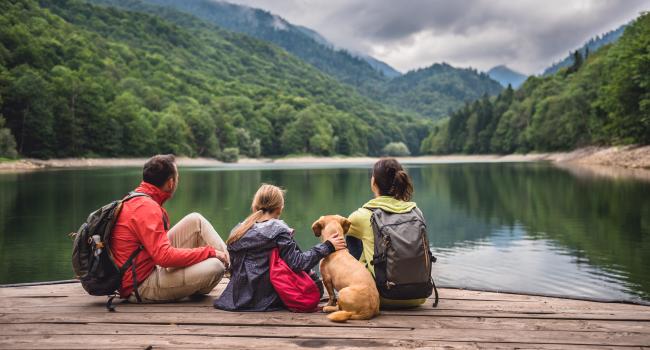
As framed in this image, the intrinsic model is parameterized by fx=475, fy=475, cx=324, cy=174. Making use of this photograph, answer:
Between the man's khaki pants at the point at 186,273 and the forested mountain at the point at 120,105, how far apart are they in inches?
2443

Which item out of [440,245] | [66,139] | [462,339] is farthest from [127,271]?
[66,139]

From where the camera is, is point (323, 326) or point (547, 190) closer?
point (323, 326)

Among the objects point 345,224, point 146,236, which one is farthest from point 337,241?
point 146,236

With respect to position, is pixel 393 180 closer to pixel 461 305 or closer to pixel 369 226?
pixel 369 226

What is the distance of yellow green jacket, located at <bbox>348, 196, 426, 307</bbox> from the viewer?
16.0ft

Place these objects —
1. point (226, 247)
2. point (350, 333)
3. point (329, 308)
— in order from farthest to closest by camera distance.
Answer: point (226, 247)
point (329, 308)
point (350, 333)

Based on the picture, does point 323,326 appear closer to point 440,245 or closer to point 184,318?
point 184,318

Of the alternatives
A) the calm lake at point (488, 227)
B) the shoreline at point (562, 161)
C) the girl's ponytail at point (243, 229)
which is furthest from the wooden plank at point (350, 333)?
the shoreline at point (562, 161)

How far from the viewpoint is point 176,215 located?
70.7 feet

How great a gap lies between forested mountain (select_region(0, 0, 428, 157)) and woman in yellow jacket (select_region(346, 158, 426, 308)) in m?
63.4

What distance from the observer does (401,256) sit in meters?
4.65

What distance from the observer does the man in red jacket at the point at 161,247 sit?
461 cm

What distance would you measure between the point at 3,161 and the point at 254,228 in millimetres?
63497

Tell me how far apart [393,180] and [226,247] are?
6.41ft
